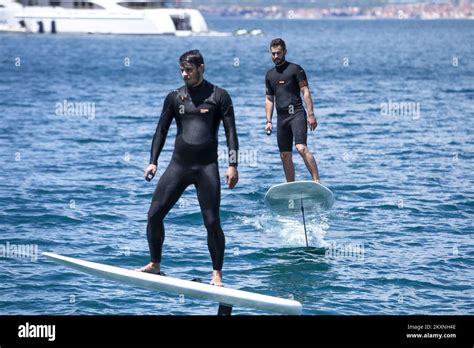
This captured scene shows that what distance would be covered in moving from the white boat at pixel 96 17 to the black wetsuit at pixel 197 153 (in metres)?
121

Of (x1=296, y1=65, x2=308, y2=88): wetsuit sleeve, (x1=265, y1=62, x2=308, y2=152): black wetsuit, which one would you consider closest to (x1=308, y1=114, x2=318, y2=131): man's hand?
(x1=265, y1=62, x2=308, y2=152): black wetsuit

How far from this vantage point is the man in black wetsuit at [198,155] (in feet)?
42.0

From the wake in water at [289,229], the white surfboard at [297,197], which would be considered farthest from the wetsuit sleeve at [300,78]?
the wake in water at [289,229]

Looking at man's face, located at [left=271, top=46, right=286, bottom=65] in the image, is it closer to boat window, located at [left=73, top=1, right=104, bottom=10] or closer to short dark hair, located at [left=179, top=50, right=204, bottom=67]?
short dark hair, located at [left=179, top=50, right=204, bottom=67]

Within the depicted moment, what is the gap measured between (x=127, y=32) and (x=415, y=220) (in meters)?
124

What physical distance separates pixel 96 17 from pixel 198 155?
12711 centimetres

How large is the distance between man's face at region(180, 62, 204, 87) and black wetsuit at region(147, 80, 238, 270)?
126 millimetres

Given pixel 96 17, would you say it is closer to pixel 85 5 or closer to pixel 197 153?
pixel 85 5

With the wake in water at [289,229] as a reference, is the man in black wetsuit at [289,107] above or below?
above

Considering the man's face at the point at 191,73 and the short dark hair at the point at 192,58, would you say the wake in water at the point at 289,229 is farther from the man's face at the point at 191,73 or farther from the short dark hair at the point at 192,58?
the short dark hair at the point at 192,58

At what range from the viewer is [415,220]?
68.3ft

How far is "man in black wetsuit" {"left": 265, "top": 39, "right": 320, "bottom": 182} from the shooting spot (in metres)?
18.0
